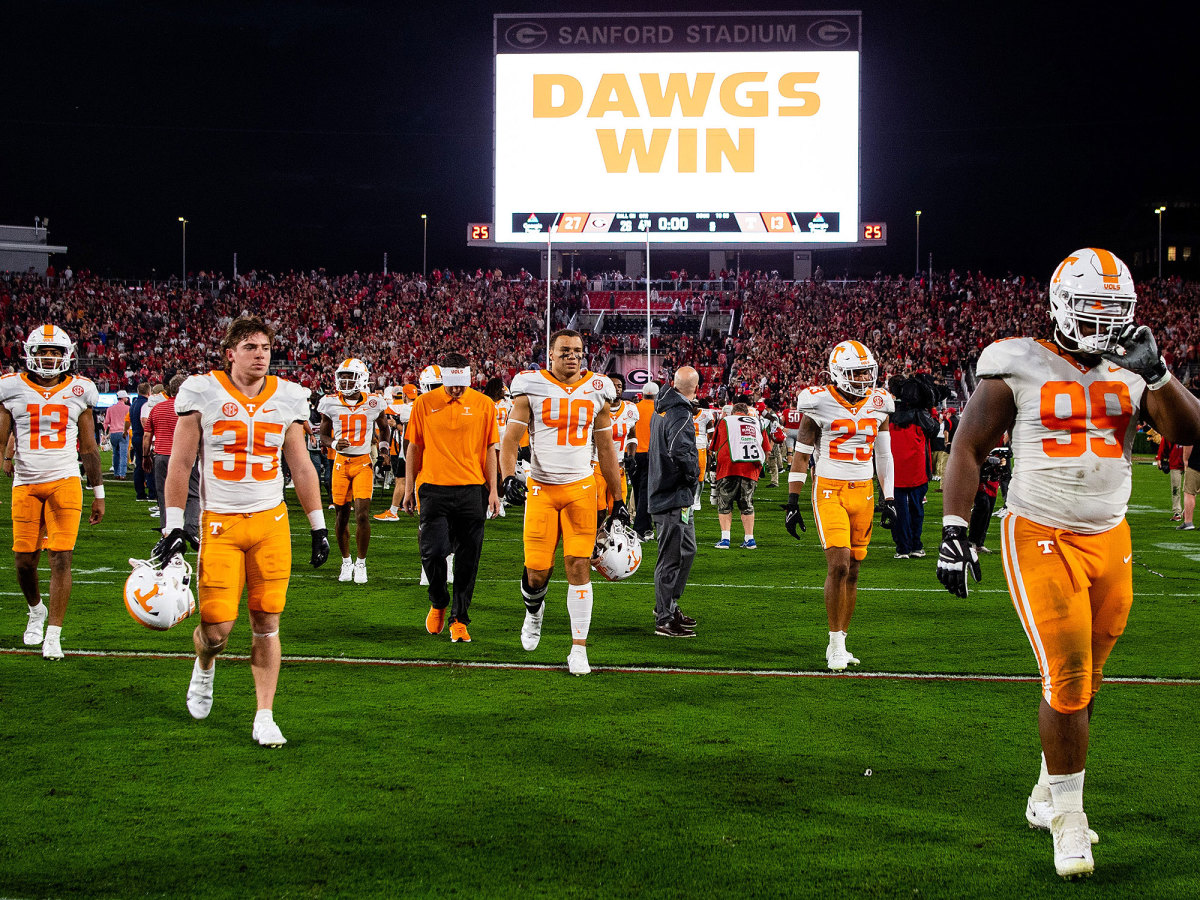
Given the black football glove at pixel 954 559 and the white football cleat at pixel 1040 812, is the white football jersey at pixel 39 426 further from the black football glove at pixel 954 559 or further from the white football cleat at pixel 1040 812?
the white football cleat at pixel 1040 812

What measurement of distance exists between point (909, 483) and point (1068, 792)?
354 inches

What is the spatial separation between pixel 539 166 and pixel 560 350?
105 feet

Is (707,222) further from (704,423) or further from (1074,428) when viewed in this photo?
(1074,428)

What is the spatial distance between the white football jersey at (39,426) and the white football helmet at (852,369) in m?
5.00

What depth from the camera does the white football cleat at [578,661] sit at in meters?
7.07

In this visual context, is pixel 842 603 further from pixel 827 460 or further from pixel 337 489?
pixel 337 489

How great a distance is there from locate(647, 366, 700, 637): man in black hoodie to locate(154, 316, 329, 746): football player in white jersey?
345 centimetres

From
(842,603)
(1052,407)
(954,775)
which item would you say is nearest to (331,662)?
(842,603)

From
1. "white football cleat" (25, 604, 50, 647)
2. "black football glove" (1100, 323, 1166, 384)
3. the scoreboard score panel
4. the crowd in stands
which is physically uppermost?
the scoreboard score panel

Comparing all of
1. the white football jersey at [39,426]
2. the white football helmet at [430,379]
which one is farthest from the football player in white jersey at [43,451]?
the white football helmet at [430,379]

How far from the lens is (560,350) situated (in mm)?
7273

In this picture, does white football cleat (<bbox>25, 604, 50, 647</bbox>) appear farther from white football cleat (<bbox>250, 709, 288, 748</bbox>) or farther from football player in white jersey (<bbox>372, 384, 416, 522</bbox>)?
football player in white jersey (<bbox>372, 384, 416, 522</bbox>)

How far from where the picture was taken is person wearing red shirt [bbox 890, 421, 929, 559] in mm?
12672

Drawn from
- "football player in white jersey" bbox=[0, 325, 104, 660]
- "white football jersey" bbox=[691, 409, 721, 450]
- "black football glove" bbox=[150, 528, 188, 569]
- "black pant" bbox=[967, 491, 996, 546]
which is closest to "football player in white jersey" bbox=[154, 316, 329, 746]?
"black football glove" bbox=[150, 528, 188, 569]
